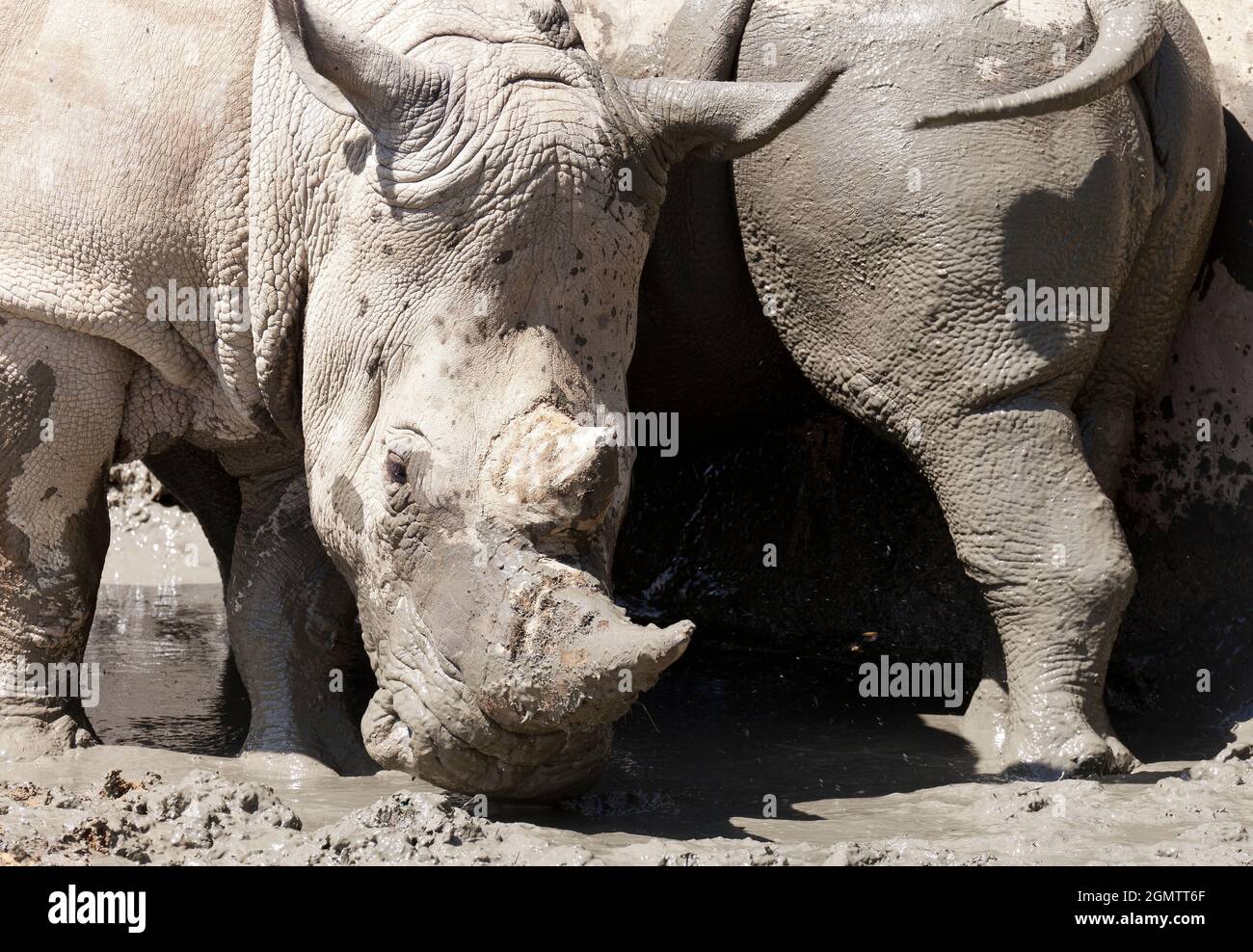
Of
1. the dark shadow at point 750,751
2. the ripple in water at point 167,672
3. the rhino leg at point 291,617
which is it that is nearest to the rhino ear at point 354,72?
the rhino leg at point 291,617

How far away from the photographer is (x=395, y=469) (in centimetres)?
455

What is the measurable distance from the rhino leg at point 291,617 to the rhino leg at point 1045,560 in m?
1.82

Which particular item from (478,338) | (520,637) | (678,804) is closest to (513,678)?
(520,637)

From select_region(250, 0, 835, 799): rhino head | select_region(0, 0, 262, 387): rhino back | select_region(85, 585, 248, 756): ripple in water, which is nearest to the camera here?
select_region(250, 0, 835, 799): rhino head

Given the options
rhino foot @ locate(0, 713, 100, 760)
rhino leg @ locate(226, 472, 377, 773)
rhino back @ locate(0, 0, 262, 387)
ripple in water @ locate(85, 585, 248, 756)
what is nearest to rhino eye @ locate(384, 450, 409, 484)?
rhino back @ locate(0, 0, 262, 387)

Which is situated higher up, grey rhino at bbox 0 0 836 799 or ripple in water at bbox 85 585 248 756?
grey rhino at bbox 0 0 836 799

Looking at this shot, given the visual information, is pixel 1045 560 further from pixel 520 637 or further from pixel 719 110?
pixel 520 637

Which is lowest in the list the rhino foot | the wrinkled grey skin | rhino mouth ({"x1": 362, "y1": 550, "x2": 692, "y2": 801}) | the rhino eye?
the rhino foot

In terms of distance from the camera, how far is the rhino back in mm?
5203

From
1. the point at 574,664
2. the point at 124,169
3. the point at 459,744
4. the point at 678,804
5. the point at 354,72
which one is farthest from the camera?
the point at 124,169

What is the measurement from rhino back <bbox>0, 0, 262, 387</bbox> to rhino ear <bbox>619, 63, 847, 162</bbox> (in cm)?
114

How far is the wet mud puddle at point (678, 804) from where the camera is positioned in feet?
14.4

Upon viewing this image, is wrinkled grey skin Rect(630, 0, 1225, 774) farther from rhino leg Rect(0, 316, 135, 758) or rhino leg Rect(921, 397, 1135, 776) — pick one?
rhino leg Rect(0, 316, 135, 758)

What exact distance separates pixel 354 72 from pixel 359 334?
634mm
